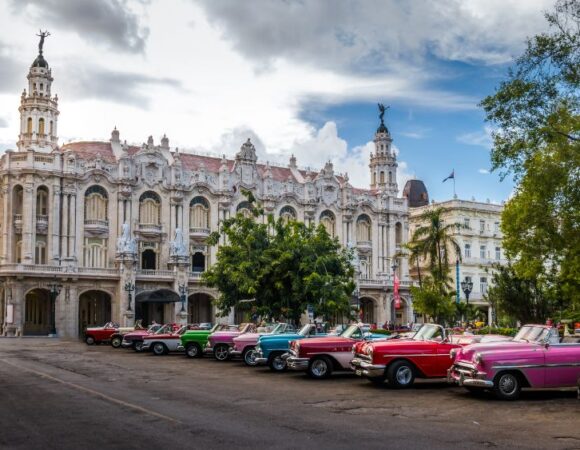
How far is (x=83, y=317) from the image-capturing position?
6238cm

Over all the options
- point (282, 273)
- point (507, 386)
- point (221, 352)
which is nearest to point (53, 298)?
point (282, 273)

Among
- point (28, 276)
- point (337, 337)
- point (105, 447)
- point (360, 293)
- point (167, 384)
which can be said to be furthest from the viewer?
point (360, 293)

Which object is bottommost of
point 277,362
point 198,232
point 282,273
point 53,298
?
point 277,362

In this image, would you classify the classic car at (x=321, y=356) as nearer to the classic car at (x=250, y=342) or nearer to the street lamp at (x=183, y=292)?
the classic car at (x=250, y=342)

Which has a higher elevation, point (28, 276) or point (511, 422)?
point (28, 276)

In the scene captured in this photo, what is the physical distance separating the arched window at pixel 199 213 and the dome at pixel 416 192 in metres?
48.0

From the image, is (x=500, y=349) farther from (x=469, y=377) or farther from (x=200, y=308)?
(x=200, y=308)

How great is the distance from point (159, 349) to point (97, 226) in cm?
2969

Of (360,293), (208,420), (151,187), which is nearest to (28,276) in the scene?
(151,187)

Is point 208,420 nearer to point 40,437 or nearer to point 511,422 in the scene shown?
point 40,437

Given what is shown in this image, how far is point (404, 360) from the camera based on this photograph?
61.3ft

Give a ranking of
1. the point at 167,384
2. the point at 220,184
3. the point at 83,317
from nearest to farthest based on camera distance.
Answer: the point at 167,384 < the point at 83,317 < the point at 220,184

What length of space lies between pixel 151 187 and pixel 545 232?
140ft

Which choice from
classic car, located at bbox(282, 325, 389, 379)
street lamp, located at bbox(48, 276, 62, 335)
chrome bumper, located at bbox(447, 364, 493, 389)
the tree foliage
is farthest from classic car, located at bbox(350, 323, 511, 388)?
street lamp, located at bbox(48, 276, 62, 335)
